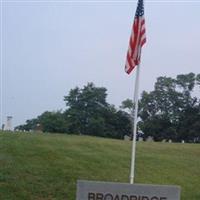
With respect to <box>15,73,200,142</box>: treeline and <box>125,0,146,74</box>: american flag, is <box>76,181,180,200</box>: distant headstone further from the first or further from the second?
<box>15,73,200,142</box>: treeline

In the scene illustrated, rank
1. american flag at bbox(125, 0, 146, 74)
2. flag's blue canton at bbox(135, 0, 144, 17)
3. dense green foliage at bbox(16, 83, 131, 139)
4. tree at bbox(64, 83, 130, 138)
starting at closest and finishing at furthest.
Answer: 1. american flag at bbox(125, 0, 146, 74)
2. flag's blue canton at bbox(135, 0, 144, 17)
3. dense green foliage at bbox(16, 83, 131, 139)
4. tree at bbox(64, 83, 130, 138)

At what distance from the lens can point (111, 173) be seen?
15758mm

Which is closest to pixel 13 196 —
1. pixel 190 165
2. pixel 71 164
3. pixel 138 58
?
pixel 71 164

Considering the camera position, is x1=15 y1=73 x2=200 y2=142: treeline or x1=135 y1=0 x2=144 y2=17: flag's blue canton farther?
x1=15 y1=73 x2=200 y2=142: treeline

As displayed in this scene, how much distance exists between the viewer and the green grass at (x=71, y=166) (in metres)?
14.1

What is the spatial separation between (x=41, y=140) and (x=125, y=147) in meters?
3.02

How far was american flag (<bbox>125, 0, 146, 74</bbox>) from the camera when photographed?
44.0 feet

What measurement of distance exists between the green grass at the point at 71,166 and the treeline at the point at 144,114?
47.1 meters

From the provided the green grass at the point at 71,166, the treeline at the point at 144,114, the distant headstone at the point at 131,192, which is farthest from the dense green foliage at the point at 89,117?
the distant headstone at the point at 131,192

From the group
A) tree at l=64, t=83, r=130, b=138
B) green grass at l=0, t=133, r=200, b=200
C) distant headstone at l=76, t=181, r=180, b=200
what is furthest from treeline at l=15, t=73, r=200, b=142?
distant headstone at l=76, t=181, r=180, b=200

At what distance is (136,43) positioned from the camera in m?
13.4

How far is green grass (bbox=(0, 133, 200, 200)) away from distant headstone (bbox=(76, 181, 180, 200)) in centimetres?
451

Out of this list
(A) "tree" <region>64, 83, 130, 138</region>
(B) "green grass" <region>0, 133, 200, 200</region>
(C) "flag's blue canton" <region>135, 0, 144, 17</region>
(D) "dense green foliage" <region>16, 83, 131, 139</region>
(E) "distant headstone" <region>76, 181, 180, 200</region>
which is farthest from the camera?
(A) "tree" <region>64, 83, 130, 138</region>

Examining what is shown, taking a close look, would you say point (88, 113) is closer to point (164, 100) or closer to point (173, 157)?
point (164, 100)
